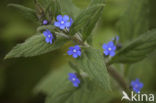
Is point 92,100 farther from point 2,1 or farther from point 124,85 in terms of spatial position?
point 2,1

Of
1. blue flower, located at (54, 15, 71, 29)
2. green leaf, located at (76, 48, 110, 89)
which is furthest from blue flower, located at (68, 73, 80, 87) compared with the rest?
blue flower, located at (54, 15, 71, 29)

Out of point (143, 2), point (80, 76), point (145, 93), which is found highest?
point (143, 2)

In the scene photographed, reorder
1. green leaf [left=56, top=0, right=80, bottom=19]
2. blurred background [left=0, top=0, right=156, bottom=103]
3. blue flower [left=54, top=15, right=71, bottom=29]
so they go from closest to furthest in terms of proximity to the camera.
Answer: blue flower [left=54, top=15, right=71, bottom=29] → green leaf [left=56, top=0, right=80, bottom=19] → blurred background [left=0, top=0, right=156, bottom=103]

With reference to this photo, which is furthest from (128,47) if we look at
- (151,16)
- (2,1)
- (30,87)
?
(2,1)

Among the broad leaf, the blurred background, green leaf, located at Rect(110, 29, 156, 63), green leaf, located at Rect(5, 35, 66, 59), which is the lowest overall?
the broad leaf

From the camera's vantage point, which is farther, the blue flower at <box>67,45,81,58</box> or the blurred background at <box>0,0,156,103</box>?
the blurred background at <box>0,0,156,103</box>

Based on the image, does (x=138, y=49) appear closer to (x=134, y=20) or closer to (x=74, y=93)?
(x=134, y=20)

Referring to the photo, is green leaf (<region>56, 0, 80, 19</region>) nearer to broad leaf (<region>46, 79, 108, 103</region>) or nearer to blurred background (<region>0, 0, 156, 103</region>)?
broad leaf (<region>46, 79, 108, 103</region>)

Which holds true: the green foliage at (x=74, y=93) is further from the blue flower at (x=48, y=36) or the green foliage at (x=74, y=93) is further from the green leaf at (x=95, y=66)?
the blue flower at (x=48, y=36)
